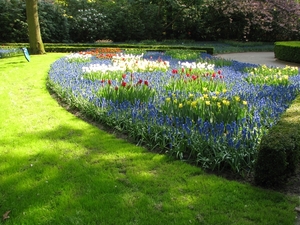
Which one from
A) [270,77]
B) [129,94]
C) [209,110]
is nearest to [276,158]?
[209,110]

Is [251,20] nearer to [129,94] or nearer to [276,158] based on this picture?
[129,94]

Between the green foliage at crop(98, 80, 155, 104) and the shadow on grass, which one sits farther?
the green foliage at crop(98, 80, 155, 104)

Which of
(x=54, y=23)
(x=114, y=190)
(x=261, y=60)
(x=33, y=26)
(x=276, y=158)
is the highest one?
(x=54, y=23)

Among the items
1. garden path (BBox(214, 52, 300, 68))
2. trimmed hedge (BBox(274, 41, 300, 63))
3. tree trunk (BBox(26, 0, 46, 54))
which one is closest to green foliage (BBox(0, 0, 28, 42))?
tree trunk (BBox(26, 0, 46, 54))

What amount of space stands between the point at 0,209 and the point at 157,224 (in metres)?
1.49

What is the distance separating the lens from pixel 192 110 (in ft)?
Result: 15.1

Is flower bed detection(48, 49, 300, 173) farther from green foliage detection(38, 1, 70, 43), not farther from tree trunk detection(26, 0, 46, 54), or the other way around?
green foliage detection(38, 1, 70, 43)

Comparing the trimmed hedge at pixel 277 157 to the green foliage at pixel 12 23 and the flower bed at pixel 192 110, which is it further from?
the green foliage at pixel 12 23

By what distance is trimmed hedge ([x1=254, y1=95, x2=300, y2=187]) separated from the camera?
10.2ft

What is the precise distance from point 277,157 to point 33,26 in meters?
13.8

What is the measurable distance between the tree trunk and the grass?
10.9 metres

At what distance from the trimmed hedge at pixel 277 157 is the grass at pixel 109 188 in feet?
0.52

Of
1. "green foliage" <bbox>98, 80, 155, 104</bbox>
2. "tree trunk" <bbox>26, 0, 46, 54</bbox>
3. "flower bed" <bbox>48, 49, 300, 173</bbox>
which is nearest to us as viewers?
"flower bed" <bbox>48, 49, 300, 173</bbox>

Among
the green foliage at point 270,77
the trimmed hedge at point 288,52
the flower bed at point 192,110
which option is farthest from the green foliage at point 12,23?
the green foliage at point 270,77
